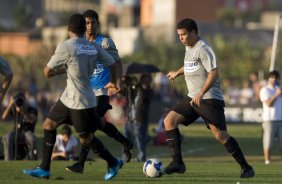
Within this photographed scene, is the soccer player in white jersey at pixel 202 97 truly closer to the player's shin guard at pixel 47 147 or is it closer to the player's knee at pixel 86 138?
the player's knee at pixel 86 138

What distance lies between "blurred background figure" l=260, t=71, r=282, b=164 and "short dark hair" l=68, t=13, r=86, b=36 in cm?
1039

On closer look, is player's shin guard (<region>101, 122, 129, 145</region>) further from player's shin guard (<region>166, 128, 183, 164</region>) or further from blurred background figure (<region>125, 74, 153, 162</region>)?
blurred background figure (<region>125, 74, 153, 162</region>)

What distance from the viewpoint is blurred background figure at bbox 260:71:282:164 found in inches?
979

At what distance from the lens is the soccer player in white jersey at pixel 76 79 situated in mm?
14977

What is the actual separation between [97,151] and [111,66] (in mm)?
1147

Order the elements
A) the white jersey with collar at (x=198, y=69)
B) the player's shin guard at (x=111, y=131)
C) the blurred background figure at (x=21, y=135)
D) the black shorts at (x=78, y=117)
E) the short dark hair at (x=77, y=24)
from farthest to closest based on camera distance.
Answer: the blurred background figure at (x=21, y=135) < the player's shin guard at (x=111, y=131) < the white jersey with collar at (x=198, y=69) < the black shorts at (x=78, y=117) < the short dark hair at (x=77, y=24)

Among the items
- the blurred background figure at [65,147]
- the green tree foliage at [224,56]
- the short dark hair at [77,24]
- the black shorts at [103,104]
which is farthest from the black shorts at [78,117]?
the green tree foliage at [224,56]

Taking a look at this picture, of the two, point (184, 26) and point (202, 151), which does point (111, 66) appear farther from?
point (202, 151)

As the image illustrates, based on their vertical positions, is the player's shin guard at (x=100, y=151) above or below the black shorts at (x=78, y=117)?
below

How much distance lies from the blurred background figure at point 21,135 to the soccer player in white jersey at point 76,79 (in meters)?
8.91

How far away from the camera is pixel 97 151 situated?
1570 cm

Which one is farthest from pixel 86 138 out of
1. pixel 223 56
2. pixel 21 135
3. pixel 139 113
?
pixel 223 56

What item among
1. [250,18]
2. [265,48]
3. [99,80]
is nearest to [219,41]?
[265,48]

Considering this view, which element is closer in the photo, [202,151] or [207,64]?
[207,64]
